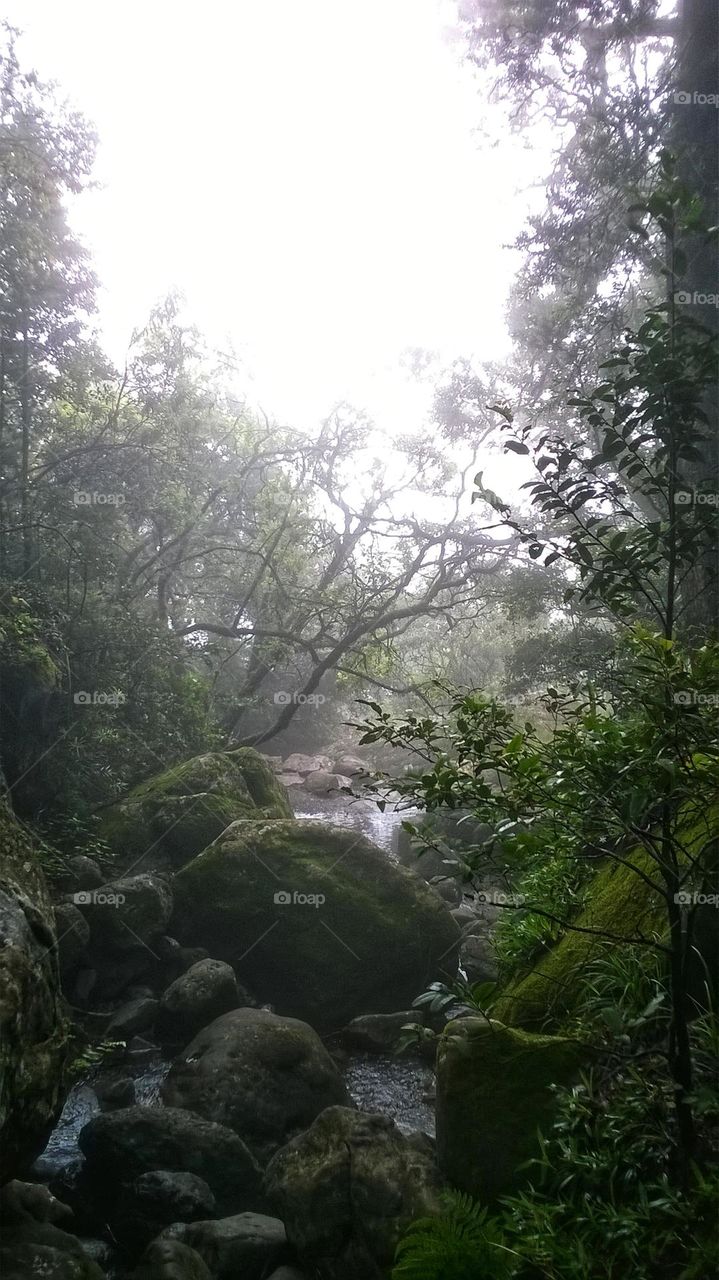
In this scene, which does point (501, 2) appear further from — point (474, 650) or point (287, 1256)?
point (287, 1256)

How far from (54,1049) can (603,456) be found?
328 cm

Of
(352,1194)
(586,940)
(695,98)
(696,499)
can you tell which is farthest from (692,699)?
(695,98)

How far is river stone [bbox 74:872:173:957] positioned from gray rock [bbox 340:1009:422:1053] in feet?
5.67

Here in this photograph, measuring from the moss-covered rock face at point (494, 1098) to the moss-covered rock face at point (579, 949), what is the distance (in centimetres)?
29

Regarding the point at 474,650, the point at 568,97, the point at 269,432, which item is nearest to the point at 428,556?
the point at 474,650

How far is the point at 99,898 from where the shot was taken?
6070 millimetres

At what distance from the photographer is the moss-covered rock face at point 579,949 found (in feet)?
10.2

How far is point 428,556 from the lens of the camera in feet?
38.6

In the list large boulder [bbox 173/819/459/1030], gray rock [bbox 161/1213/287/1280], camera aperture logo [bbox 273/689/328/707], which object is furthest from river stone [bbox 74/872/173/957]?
camera aperture logo [bbox 273/689/328/707]

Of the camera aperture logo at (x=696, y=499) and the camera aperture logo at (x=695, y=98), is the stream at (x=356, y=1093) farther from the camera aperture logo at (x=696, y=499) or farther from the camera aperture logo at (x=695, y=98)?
the camera aperture logo at (x=695, y=98)

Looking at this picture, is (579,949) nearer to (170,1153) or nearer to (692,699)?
(692,699)

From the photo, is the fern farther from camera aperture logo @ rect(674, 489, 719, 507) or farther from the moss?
camera aperture logo @ rect(674, 489, 719, 507)

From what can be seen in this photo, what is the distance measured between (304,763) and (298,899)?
28.6 ft

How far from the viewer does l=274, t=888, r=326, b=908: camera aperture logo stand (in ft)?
20.6
